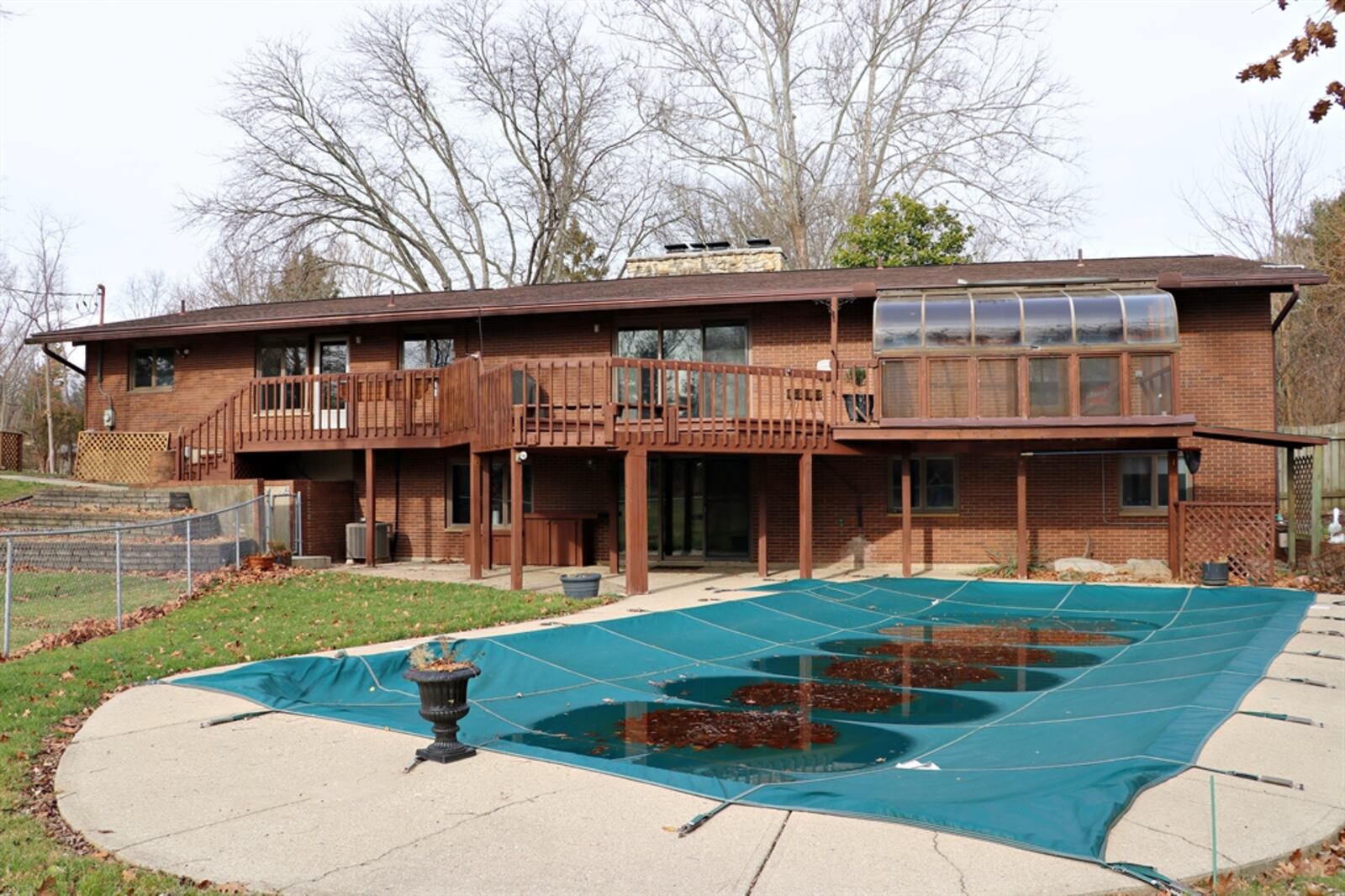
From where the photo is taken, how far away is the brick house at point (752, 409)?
16875 millimetres

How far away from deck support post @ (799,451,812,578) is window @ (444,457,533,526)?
19.2 feet

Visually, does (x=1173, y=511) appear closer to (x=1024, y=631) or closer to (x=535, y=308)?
(x=1024, y=631)

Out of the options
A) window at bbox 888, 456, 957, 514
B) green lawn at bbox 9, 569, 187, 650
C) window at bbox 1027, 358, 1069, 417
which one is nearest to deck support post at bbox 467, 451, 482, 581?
green lawn at bbox 9, 569, 187, 650

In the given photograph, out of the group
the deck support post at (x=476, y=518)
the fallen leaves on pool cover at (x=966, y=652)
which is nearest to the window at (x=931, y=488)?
the deck support post at (x=476, y=518)

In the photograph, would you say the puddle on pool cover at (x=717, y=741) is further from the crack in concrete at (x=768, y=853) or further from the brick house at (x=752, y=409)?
Result: the brick house at (x=752, y=409)

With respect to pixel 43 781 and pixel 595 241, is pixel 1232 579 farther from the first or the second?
pixel 595 241

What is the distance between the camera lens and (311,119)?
126ft

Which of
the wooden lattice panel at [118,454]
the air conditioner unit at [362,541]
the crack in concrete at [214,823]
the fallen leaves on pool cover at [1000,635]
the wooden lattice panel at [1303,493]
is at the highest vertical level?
the wooden lattice panel at [118,454]

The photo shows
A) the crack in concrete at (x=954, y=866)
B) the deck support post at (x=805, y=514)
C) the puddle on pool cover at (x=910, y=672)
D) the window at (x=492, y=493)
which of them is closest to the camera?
the crack in concrete at (x=954, y=866)

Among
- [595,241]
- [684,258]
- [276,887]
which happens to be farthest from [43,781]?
[595,241]

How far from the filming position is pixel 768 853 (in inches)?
197

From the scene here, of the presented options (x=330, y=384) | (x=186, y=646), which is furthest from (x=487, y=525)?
(x=186, y=646)

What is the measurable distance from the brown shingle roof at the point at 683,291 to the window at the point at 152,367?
2.06 feet

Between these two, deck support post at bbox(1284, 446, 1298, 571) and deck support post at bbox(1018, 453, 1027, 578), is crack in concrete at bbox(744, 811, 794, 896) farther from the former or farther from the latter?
deck support post at bbox(1284, 446, 1298, 571)
